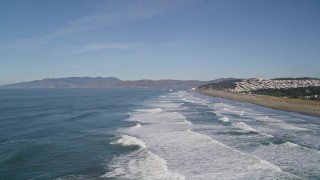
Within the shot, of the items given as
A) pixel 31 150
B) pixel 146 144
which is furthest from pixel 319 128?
pixel 31 150

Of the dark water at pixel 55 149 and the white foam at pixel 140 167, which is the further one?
the dark water at pixel 55 149

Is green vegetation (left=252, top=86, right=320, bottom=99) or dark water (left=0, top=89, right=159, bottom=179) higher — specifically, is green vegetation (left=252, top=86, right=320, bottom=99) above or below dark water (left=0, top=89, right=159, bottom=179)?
above

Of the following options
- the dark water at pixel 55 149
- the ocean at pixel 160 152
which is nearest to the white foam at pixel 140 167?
the ocean at pixel 160 152

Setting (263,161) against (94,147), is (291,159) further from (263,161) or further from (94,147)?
(94,147)

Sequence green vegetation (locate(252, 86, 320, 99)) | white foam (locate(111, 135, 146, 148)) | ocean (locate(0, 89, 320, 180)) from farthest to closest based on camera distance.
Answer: green vegetation (locate(252, 86, 320, 99)) → white foam (locate(111, 135, 146, 148)) → ocean (locate(0, 89, 320, 180))

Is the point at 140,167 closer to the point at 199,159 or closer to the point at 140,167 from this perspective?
the point at 140,167

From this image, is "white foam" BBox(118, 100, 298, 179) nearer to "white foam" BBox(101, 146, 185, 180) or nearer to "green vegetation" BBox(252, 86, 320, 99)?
"white foam" BBox(101, 146, 185, 180)

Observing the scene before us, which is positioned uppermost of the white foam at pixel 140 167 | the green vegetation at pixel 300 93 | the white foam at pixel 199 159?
the green vegetation at pixel 300 93

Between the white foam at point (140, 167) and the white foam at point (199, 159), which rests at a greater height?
the white foam at point (199, 159)

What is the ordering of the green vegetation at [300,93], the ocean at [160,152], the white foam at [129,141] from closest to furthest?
the ocean at [160,152]
the white foam at [129,141]
the green vegetation at [300,93]

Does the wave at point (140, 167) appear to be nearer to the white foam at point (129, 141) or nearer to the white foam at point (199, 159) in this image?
the white foam at point (199, 159)

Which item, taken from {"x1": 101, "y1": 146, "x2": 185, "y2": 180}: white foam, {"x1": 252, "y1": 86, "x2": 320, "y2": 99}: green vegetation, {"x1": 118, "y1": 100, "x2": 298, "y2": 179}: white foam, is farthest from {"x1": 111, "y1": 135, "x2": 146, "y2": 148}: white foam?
{"x1": 252, "y1": 86, "x2": 320, "y2": 99}: green vegetation
